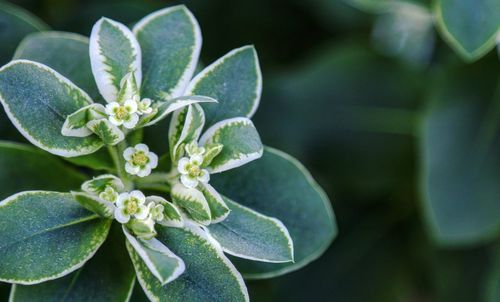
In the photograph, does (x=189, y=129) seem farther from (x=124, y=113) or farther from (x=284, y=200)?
(x=284, y=200)

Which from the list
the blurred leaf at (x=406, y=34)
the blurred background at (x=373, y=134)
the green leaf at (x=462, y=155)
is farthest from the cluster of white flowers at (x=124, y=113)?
the blurred leaf at (x=406, y=34)

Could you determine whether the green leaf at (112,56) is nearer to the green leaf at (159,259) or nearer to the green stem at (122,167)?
the green stem at (122,167)

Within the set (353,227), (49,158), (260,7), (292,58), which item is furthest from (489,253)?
(49,158)

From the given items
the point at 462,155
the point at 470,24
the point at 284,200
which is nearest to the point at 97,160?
the point at 284,200

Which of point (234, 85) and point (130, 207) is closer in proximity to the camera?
point (130, 207)

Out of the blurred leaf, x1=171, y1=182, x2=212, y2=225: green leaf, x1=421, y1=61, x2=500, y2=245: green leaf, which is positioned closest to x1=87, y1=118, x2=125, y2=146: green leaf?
x1=171, y1=182, x2=212, y2=225: green leaf

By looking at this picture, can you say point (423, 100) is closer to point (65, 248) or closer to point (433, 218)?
point (433, 218)
